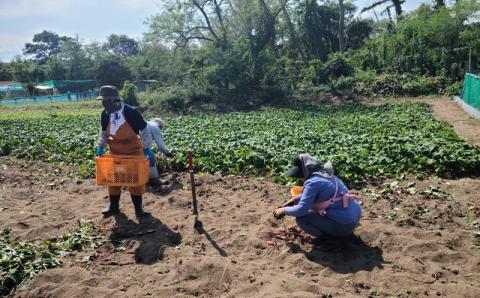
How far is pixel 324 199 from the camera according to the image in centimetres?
459

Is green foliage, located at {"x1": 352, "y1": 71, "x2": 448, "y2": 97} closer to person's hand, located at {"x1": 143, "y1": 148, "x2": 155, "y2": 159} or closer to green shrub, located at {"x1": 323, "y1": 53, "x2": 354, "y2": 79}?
green shrub, located at {"x1": 323, "y1": 53, "x2": 354, "y2": 79}

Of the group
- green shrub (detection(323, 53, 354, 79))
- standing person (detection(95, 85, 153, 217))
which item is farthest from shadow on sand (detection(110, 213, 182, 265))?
green shrub (detection(323, 53, 354, 79))

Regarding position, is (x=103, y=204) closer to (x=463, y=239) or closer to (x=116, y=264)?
(x=116, y=264)

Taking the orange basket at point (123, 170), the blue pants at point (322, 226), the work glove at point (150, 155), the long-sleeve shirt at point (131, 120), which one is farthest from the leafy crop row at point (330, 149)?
the orange basket at point (123, 170)

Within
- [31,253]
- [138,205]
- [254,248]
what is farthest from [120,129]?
[254,248]

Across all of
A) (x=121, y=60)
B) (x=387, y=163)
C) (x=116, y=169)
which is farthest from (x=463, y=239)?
(x=121, y=60)

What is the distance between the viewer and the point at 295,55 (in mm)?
42219

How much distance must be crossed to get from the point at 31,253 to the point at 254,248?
261cm

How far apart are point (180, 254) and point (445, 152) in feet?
18.9

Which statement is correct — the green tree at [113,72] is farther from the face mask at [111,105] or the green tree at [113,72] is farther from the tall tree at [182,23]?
the face mask at [111,105]

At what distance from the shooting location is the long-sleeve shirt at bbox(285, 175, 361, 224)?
451cm

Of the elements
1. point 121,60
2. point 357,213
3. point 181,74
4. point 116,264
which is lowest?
point 116,264

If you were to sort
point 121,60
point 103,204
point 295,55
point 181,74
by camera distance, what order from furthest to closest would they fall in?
1. point 121,60
2. point 295,55
3. point 181,74
4. point 103,204

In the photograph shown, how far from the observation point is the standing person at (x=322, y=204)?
453 centimetres
